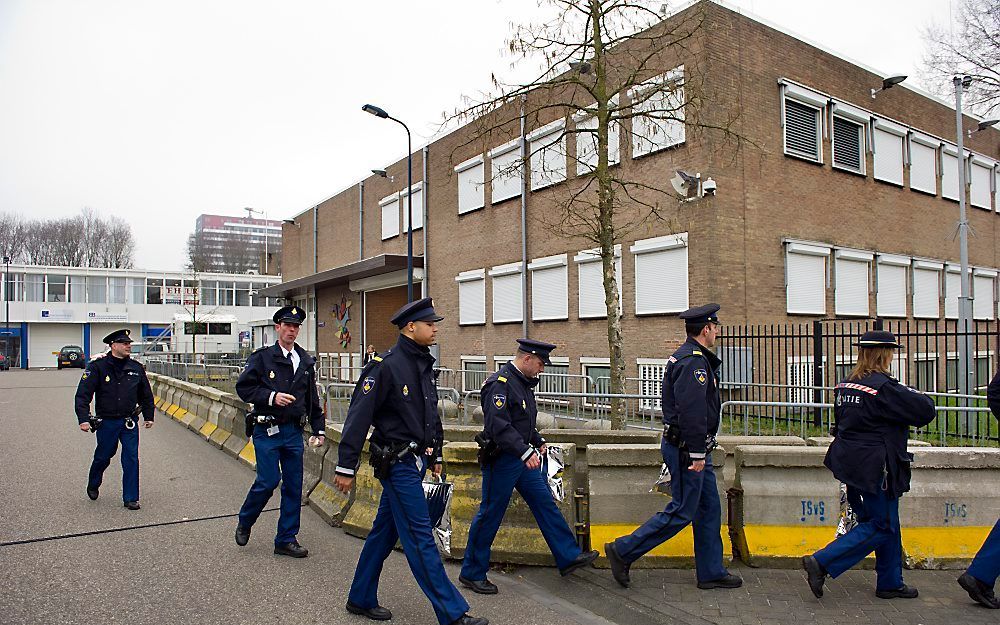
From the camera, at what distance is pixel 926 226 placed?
69.3ft

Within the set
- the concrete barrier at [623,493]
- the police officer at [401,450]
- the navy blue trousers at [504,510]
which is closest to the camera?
the police officer at [401,450]

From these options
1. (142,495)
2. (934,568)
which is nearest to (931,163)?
(934,568)

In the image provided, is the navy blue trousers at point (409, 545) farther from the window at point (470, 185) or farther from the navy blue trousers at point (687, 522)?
the window at point (470, 185)

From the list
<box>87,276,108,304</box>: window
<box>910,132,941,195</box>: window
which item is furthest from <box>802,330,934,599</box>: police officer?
<box>87,276,108,304</box>: window

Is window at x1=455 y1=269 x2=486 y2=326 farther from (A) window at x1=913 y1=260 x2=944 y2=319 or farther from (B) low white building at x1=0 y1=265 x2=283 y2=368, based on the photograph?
(B) low white building at x1=0 y1=265 x2=283 y2=368

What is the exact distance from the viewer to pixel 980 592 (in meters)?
4.76

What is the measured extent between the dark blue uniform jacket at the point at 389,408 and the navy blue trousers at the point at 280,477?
1.77 meters

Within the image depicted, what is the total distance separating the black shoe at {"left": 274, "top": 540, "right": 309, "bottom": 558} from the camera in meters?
6.00

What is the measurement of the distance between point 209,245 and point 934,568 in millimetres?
115632

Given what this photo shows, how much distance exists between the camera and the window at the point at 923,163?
20656mm

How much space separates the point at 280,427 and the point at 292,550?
3.44 feet

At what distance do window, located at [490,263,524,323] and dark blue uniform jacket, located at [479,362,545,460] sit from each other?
50.1 ft

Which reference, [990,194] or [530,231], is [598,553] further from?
[990,194]

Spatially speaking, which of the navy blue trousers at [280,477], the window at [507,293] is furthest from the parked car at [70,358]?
the navy blue trousers at [280,477]
